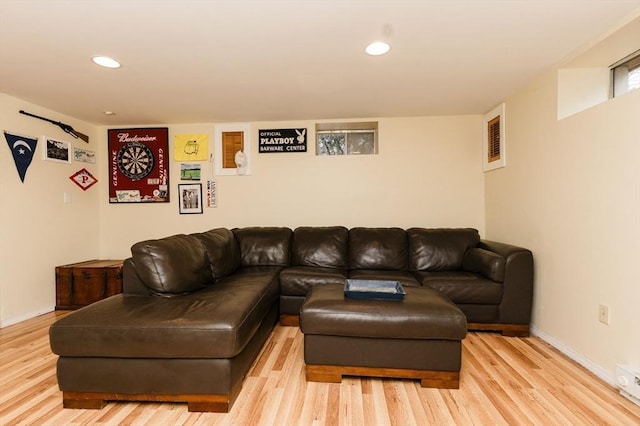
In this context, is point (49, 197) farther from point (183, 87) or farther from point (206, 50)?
point (206, 50)

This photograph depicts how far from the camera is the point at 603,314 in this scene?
6.25 ft

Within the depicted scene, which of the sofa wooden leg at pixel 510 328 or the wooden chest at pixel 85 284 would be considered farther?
the wooden chest at pixel 85 284

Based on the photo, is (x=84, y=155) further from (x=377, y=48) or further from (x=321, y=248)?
(x=377, y=48)

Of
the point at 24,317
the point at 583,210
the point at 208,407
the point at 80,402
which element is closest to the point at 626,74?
the point at 583,210

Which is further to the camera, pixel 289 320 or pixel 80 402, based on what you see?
pixel 289 320

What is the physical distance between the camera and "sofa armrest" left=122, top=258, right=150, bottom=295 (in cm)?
207

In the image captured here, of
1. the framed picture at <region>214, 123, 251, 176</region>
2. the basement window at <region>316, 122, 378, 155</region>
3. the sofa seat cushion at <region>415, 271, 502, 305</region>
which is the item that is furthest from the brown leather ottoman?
the framed picture at <region>214, 123, 251, 176</region>

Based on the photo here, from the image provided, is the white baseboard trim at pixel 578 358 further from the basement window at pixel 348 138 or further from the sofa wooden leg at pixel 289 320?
the basement window at pixel 348 138

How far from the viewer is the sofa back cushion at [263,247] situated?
325 cm

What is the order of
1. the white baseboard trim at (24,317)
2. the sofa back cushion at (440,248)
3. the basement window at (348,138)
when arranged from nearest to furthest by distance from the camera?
the white baseboard trim at (24,317)
the sofa back cushion at (440,248)
the basement window at (348,138)

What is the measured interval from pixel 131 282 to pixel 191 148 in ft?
7.25

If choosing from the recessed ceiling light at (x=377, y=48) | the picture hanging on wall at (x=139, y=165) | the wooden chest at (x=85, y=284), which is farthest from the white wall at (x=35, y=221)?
the recessed ceiling light at (x=377, y=48)

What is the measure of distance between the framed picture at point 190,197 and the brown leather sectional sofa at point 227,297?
0.93 m

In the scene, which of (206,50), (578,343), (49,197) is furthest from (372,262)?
(49,197)
